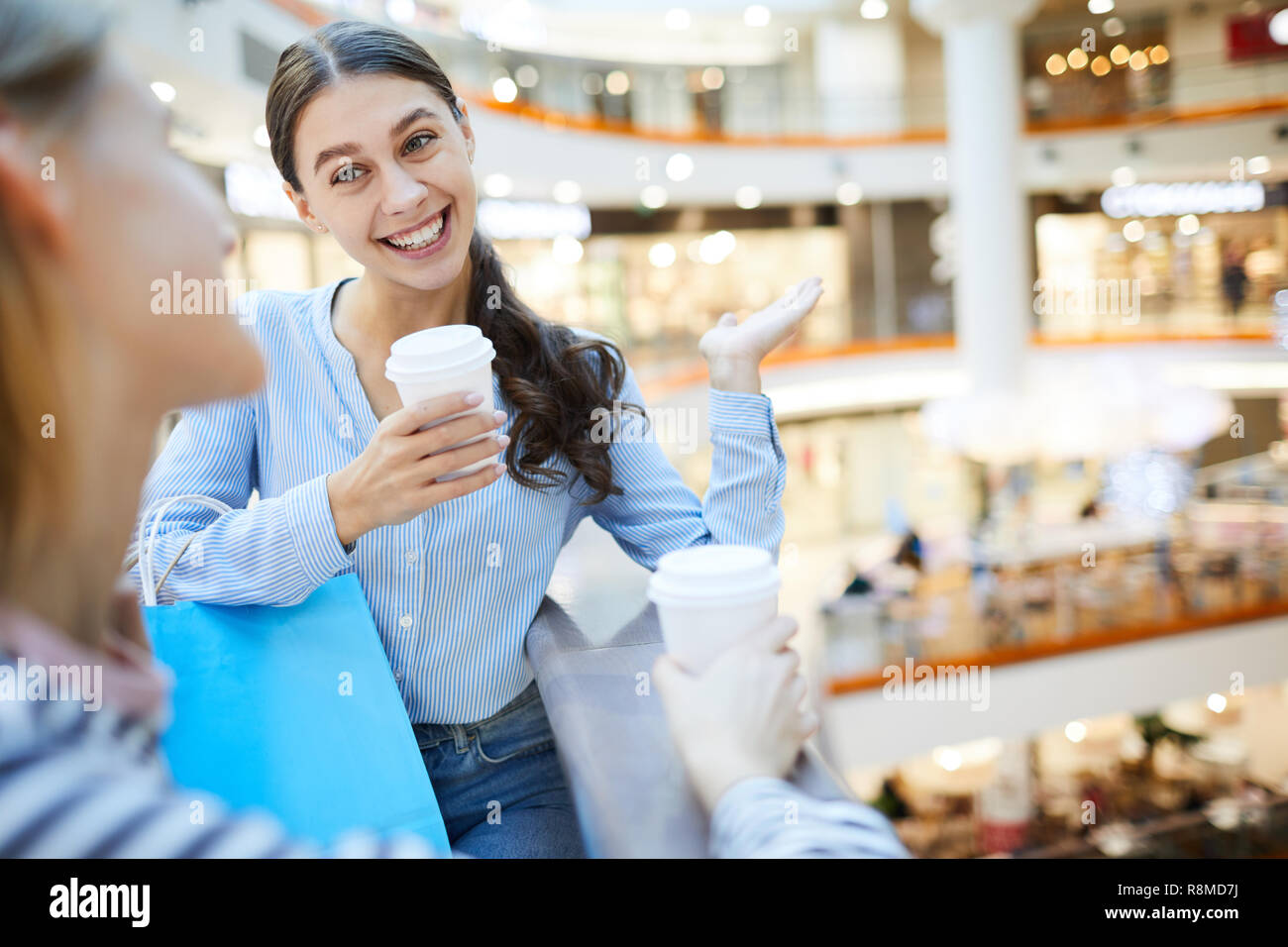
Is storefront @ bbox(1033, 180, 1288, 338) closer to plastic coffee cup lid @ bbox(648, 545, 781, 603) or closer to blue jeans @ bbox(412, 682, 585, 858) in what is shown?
blue jeans @ bbox(412, 682, 585, 858)

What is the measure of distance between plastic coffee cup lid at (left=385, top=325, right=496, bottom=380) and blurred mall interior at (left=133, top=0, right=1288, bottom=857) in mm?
2761

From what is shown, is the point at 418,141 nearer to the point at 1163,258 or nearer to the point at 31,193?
the point at 31,193

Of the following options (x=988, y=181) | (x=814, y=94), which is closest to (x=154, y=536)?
(x=988, y=181)

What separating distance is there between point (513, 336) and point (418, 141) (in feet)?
0.84

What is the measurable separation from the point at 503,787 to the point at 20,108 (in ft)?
2.78

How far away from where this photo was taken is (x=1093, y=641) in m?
6.51

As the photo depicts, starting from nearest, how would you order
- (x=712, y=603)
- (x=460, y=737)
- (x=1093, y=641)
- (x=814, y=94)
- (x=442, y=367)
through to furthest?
(x=712, y=603) < (x=442, y=367) < (x=460, y=737) < (x=1093, y=641) < (x=814, y=94)

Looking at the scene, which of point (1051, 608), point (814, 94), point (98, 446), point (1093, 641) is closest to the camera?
point (98, 446)

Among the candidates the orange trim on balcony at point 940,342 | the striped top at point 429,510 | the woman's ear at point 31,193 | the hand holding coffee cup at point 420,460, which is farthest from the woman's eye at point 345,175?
the orange trim on balcony at point 940,342

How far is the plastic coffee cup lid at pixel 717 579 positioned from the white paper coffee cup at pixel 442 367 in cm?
24

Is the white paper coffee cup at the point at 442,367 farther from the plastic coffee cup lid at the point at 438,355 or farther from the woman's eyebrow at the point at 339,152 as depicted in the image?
the woman's eyebrow at the point at 339,152

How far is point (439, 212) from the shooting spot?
3.68 feet
